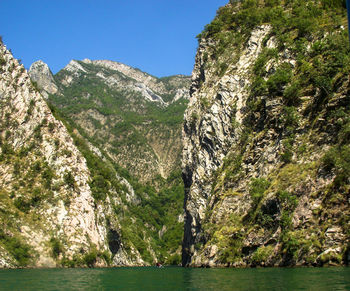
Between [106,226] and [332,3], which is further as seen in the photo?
[106,226]

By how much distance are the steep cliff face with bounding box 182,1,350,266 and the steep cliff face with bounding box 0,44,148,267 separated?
97.9 ft

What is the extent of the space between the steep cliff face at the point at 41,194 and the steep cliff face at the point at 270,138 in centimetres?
2984

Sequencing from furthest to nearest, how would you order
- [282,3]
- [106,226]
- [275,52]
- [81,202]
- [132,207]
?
1. [132,207]
2. [106,226]
3. [81,202]
4. [282,3]
5. [275,52]

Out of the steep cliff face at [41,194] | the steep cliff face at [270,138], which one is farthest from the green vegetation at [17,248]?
the steep cliff face at [270,138]

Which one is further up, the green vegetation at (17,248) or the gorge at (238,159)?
the gorge at (238,159)

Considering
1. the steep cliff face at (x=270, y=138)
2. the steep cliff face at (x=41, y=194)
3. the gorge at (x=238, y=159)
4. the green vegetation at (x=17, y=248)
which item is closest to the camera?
the steep cliff face at (x=270, y=138)

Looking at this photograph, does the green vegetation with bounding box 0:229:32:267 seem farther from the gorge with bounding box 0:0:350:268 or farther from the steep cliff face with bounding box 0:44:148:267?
the gorge with bounding box 0:0:350:268

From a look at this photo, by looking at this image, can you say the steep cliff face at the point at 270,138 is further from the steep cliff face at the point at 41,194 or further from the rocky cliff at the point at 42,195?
the steep cliff face at the point at 41,194

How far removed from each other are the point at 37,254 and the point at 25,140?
36.7m

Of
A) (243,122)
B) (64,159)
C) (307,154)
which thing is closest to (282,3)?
(243,122)

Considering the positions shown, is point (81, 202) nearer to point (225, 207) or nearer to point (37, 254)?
point (37, 254)

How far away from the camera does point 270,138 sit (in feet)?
189

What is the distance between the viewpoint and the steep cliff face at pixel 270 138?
40250 millimetres

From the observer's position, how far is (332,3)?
6969cm
